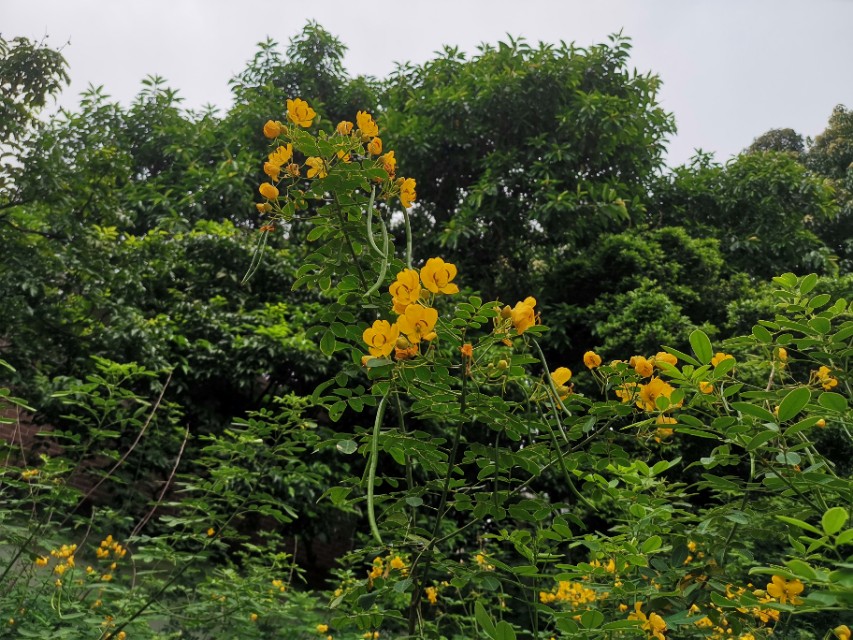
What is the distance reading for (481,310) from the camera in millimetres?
938

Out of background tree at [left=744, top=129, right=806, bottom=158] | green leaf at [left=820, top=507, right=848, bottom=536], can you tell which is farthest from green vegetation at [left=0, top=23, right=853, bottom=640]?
background tree at [left=744, top=129, right=806, bottom=158]

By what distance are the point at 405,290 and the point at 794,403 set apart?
0.47 meters

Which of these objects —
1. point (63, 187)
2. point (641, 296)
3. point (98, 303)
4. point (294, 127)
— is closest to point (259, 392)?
point (98, 303)

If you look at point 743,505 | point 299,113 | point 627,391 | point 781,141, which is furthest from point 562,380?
point 781,141

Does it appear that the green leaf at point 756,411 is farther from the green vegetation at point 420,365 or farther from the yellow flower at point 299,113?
the yellow flower at point 299,113

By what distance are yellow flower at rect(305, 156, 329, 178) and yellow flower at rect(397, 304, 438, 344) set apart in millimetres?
423

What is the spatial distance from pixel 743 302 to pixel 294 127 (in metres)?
4.31

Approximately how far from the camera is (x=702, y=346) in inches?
33.9

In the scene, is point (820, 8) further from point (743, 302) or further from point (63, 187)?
point (743, 302)

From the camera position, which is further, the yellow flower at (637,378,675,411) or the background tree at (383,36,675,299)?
the background tree at (383,36,675,299)

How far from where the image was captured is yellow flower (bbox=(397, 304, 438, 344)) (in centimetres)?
82

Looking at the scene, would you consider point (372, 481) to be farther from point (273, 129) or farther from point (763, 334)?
point (273, 129)

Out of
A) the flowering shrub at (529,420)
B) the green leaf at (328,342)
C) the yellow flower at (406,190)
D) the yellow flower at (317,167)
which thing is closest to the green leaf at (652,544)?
the flowering shrub at (529,420)

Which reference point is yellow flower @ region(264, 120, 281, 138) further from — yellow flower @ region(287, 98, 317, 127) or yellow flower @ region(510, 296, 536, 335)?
yellow flower @ region(510, 296, 536, 335)
